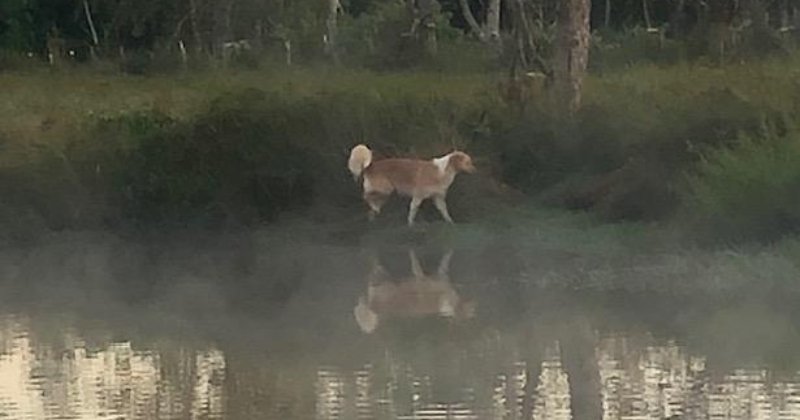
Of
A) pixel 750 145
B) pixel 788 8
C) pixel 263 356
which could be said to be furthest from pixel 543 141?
pixel 788 8

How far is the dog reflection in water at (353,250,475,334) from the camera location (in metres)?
13.5

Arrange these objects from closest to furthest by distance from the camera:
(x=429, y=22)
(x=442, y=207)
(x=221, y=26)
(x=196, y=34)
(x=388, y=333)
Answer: (x=388, y=333), (x=442, y=207), (x=221, y=26), (x=196, y=34), (x=429, y=22)

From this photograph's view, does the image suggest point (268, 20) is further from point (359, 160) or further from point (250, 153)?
point (359, 160)

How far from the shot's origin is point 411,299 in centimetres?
1424

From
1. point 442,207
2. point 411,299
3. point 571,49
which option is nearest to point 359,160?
point 442,207

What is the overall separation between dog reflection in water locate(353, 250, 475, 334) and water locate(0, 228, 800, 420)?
0.03 meters

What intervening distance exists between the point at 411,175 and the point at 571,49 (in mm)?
2437

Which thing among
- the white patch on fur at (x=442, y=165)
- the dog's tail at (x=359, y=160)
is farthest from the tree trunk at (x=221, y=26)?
the white patch on fur at (x=442, y=165)

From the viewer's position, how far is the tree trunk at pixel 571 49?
60.2 feet

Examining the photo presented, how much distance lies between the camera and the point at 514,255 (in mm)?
16047

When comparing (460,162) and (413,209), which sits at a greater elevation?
(460,162)

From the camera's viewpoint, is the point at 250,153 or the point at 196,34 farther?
the point at 196,34

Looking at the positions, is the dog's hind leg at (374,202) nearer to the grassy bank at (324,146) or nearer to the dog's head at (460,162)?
the grassy bank at (324,146)

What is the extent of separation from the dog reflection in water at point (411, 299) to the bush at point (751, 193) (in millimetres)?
2107
